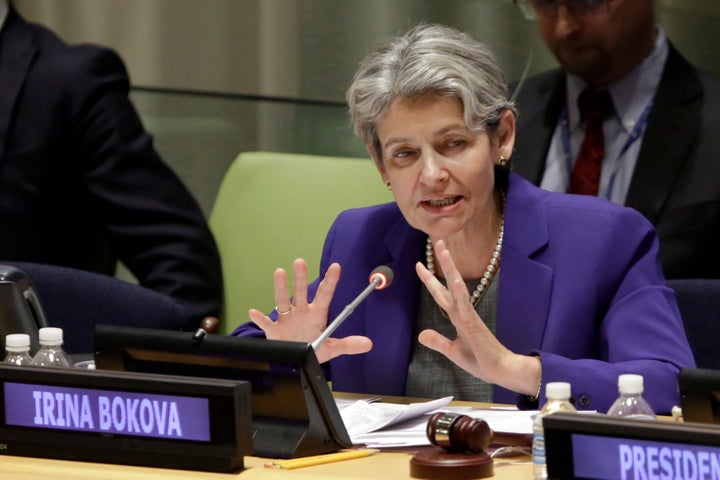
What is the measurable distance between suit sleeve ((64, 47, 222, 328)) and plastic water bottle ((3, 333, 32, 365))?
1.62m

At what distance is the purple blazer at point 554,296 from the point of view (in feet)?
8.00

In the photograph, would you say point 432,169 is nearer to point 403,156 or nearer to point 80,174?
point 403,156

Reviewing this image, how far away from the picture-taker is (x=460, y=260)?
9.02 ft

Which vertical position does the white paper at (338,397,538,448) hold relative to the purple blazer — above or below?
below

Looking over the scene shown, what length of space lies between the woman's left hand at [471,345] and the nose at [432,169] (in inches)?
10.9

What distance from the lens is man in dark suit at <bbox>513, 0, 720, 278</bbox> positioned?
3.49 meters

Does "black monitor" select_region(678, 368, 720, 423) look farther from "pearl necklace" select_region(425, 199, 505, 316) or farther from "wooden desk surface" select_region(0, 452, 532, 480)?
"pearl necklace" select_region(425, 199, 505, 316)

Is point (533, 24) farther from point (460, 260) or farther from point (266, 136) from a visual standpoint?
point (460, 260)

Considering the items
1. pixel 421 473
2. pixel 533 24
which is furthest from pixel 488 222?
pixel 533 24

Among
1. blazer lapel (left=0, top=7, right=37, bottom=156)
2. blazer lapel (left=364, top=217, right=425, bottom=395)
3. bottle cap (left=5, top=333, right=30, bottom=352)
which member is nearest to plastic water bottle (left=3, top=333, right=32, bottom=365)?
bottle cap (left=5, top=333, right=30, bottom=352)

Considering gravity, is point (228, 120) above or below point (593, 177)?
above

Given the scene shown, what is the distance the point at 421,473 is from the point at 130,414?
419mm

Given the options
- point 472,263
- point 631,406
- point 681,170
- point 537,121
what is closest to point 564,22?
point 537,121

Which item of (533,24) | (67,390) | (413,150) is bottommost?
(67,390)
